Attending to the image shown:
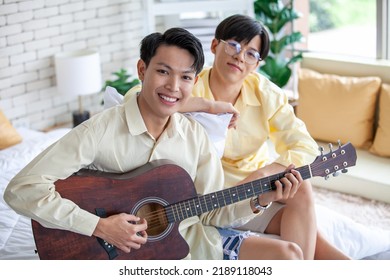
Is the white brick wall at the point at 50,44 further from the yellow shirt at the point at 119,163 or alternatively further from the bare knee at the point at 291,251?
the bare knee at the point at 291,251

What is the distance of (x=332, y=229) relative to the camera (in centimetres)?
242

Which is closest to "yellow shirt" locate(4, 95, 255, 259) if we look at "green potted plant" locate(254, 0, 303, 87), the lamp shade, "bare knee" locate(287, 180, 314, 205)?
"bare knee" locate(287, 180, 314, 205)

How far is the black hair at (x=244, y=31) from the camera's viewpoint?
86.0 inches

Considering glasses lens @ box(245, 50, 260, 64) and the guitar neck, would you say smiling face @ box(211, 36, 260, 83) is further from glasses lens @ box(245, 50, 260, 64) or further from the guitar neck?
the guitar neck

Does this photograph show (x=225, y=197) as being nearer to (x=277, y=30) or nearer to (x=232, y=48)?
(x=232, y=48)

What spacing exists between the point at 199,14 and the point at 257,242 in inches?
100

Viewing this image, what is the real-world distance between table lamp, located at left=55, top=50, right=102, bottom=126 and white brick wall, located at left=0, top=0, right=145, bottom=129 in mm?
141

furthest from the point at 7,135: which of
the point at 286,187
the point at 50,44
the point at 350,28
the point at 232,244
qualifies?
the point at 350,28

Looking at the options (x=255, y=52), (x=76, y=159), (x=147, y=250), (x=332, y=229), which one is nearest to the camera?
(x=76, y=159)

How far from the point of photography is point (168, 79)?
70.9 inches

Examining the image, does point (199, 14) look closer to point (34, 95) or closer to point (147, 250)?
point (34, 95)

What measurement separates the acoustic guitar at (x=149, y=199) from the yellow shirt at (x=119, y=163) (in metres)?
0.04

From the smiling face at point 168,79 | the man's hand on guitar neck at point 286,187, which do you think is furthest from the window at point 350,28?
the smiling face at point 168,79
